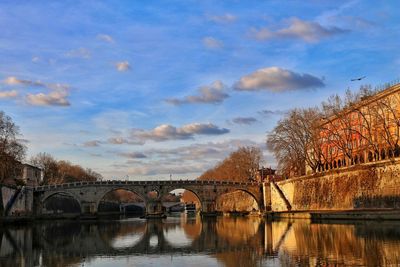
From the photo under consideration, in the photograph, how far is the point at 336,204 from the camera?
179ft

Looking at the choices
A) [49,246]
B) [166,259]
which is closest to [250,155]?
[49,246]

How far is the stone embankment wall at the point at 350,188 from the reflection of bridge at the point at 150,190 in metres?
12.3

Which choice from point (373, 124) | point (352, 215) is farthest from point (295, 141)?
point (352, 215)

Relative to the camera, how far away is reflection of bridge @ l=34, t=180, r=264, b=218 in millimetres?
77688

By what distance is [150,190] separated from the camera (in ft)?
268

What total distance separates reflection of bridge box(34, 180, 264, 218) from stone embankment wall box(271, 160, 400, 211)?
12256mm

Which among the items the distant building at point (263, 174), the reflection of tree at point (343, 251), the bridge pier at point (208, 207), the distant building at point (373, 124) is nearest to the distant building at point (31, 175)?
the bridge pier at point (208, 207)

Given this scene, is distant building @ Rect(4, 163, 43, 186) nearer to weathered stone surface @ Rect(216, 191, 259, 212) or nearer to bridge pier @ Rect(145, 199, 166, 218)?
bridge pier @ Rect(145, 199, 166, 218)

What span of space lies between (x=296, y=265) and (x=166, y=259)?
20.8 feet

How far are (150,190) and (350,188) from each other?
38.6m

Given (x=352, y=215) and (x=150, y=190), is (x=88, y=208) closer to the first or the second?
(x=150, y=190)

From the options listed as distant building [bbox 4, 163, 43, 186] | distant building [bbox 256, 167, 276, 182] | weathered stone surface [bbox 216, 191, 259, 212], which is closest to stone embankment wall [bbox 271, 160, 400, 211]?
weathered stone surface [bbox 216, 191, 259, 212]

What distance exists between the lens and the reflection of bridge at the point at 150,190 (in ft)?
255

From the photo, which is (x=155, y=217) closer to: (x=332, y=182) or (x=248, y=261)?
(x=332, y=182)
